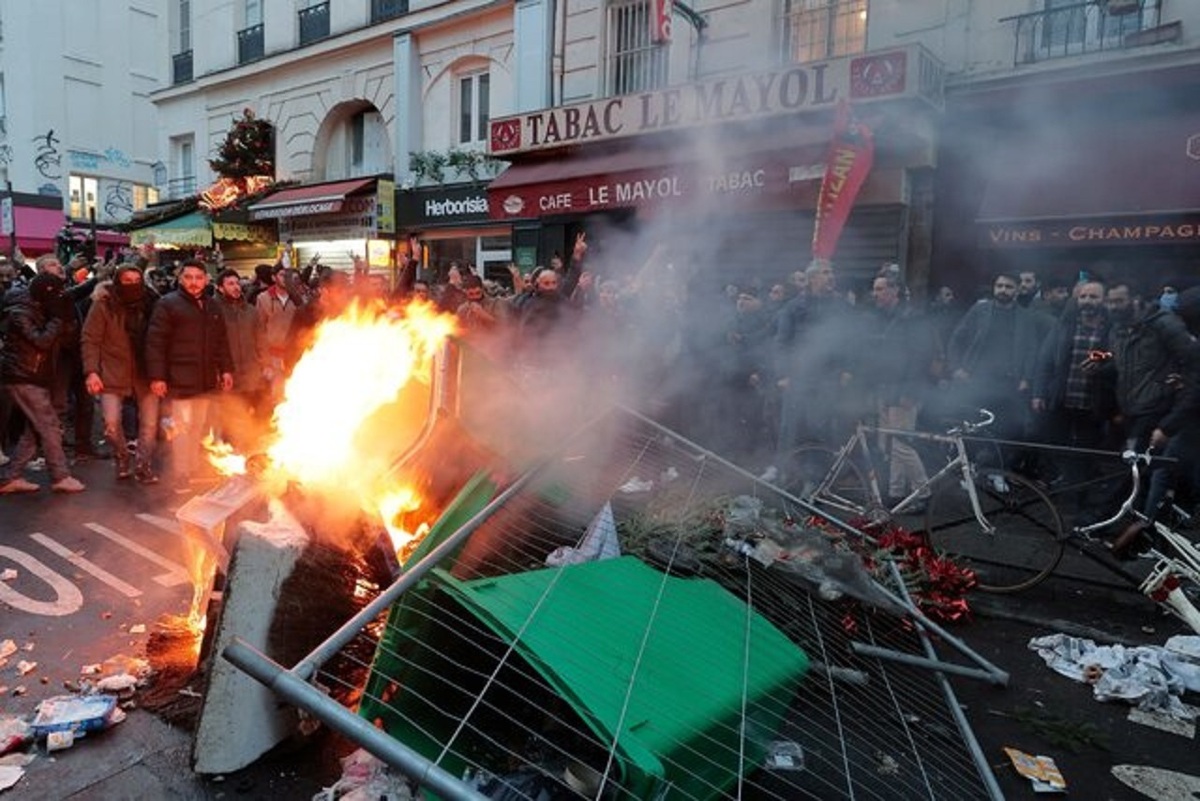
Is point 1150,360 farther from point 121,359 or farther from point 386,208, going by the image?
point 386,208

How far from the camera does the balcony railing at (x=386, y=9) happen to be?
14.6 metres

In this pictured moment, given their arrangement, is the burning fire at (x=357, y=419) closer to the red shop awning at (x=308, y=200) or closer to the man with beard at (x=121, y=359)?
the man with beard at (x=121, y=359)

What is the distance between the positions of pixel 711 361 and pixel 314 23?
13.6 metres

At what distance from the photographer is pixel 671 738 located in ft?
6.98

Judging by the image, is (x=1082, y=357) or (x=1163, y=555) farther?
(x=1082, y=357)

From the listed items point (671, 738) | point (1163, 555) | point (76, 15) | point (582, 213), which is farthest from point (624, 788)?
point (76, 15)

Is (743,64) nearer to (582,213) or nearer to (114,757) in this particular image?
(582,213)

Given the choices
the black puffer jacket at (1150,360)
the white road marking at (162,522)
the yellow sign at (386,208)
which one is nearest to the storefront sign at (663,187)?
the yellow sign at (386,208)

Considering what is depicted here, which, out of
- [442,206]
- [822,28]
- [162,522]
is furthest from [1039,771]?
[442,206]

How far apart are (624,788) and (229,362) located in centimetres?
616

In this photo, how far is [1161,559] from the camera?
4.09m

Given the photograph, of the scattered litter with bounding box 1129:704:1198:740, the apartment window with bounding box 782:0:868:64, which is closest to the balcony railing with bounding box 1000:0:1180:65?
the apartment window with bounding box 782:0:868:64

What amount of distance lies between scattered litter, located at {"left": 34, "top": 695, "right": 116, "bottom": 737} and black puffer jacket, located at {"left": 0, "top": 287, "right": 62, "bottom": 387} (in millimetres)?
3975

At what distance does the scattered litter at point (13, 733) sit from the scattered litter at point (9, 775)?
0.12 meters
